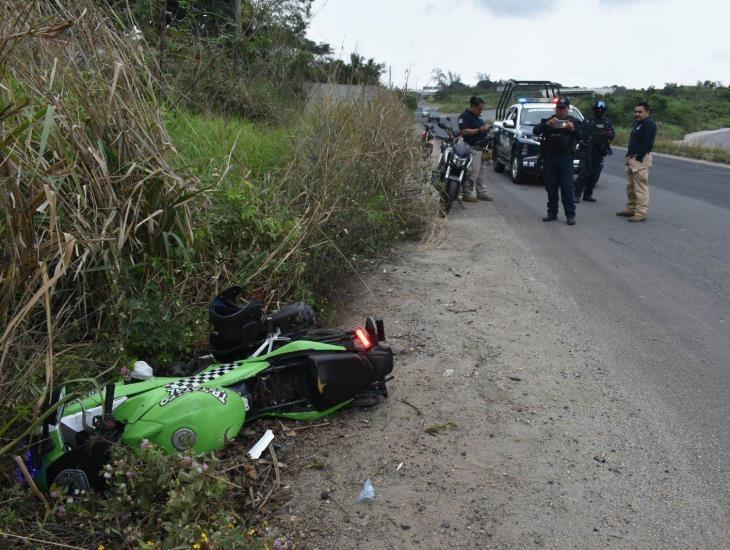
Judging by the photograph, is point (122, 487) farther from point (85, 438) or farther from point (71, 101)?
point (71, 101)

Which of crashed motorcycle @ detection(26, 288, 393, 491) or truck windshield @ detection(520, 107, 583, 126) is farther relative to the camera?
truck windshield @ detection(520, 107, 583, 126)

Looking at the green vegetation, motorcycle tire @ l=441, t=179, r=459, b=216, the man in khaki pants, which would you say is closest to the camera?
the green vegetation

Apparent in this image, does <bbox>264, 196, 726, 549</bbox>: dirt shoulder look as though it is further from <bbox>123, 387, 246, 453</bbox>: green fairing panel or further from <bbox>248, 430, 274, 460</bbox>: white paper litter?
<bbox>123, 387, 246, 453</bbox>: green fairing panel

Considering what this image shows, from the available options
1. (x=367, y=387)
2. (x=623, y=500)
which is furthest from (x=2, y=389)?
(x=623, y=500)

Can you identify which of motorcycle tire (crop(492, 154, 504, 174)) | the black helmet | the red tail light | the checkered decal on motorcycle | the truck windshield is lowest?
motorcycle tire (crop(492, 154, 504, 174))

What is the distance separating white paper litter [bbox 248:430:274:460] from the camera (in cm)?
338

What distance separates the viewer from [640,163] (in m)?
10.2

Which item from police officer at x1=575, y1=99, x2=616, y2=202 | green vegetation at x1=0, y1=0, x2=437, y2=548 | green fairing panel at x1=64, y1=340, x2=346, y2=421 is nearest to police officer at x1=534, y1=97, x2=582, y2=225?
police officer at x1=575, y1=99, x2=616, y2=202

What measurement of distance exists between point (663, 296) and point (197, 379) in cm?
464

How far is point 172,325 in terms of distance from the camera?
157 inches

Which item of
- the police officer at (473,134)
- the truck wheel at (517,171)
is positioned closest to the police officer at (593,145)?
the police officer at (473,134)

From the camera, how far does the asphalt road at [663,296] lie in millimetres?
3877

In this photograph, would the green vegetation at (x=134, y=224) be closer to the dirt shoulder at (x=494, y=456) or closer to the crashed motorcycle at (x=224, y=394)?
the crashed motorcycle at (x=224, y=394)

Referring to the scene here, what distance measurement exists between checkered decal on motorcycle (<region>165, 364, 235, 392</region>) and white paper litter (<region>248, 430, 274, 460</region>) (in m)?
0.40
